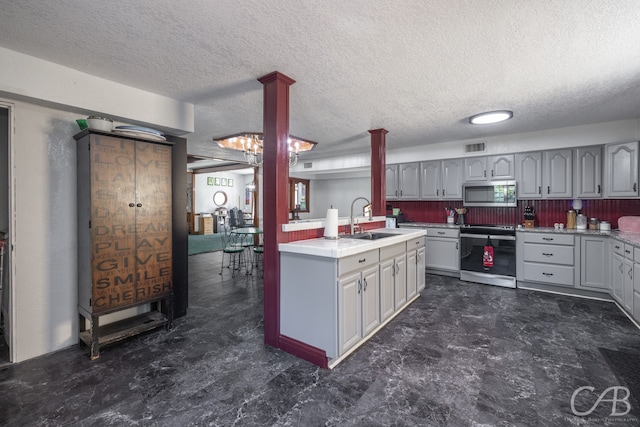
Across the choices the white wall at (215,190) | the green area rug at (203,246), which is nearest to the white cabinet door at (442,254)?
the green area rug at (203,246)

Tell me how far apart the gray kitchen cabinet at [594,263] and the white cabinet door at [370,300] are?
321cm

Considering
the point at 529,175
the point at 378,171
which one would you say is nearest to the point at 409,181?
the point at 378,171

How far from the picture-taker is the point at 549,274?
412 cm

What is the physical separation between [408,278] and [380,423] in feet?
6.64

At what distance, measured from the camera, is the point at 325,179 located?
909cm

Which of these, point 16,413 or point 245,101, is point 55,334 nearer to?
point 16,413

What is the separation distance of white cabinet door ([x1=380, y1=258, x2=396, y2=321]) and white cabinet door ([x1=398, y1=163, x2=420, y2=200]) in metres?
2.88

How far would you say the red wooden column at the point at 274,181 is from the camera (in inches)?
98.4

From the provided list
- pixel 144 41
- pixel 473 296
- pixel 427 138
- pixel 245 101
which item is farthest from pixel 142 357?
pixel 427 138

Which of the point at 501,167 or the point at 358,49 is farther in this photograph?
the point at 501,167

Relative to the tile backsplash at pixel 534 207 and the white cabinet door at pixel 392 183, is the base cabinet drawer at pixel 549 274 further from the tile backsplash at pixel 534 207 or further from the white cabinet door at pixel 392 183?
the white cabinet door at pixel 392 183

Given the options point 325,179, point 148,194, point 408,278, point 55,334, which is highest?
point 325,179

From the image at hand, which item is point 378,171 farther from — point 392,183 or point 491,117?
point 392,183

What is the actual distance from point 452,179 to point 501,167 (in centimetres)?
77
